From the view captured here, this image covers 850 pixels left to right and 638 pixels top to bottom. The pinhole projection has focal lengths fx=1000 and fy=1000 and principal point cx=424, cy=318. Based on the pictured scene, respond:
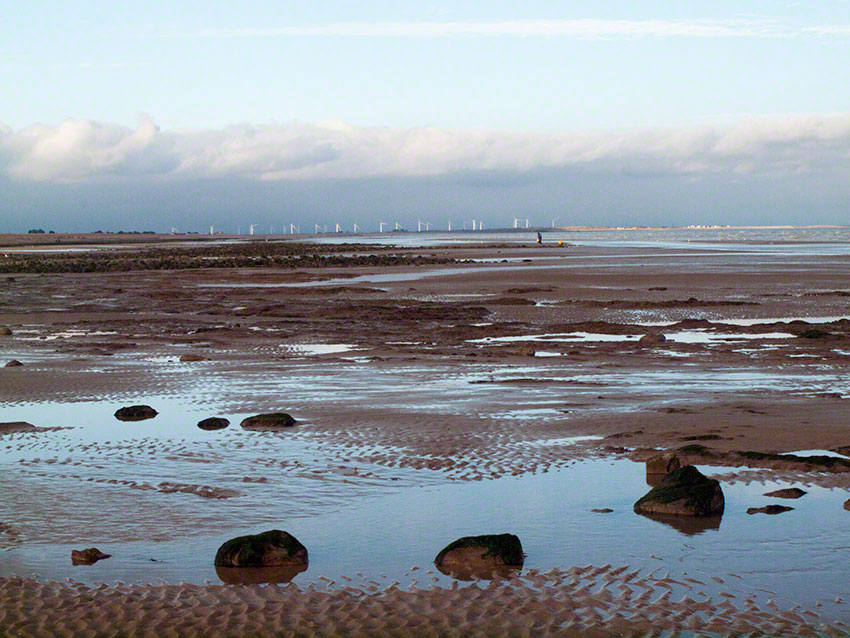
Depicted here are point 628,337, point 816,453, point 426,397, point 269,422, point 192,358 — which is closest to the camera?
point 816,453

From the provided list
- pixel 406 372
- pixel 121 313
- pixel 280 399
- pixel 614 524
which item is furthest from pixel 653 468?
pixel 121 313

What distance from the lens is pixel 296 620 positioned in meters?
7.05

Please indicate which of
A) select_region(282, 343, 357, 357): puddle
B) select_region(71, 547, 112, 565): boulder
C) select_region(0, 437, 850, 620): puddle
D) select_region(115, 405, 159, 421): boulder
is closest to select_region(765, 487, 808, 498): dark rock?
select_region(0, 437, 850, 620): puddle

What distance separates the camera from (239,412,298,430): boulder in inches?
538

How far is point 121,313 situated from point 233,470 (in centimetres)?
2387

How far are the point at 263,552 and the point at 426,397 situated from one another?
8.02 meters

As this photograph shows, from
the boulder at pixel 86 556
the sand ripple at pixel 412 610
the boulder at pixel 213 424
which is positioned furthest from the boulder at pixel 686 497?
the boulder at pixel 213 424

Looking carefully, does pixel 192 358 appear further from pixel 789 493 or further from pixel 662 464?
pixel 789 493

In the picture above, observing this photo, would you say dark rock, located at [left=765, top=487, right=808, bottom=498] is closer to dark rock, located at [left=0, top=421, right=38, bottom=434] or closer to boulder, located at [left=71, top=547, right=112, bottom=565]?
boulder, located at [left=71, top=547, right=112, bottom=565]

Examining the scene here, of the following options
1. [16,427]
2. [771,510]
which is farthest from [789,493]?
[16,427]

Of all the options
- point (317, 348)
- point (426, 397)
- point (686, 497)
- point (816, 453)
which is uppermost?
point (686, 497)

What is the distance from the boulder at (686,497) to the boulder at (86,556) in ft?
16.1

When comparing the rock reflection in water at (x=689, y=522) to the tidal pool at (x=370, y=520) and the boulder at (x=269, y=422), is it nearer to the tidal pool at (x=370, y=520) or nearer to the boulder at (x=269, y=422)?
the tidal pool at (x=370, y=520)

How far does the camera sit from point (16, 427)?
13789mm
